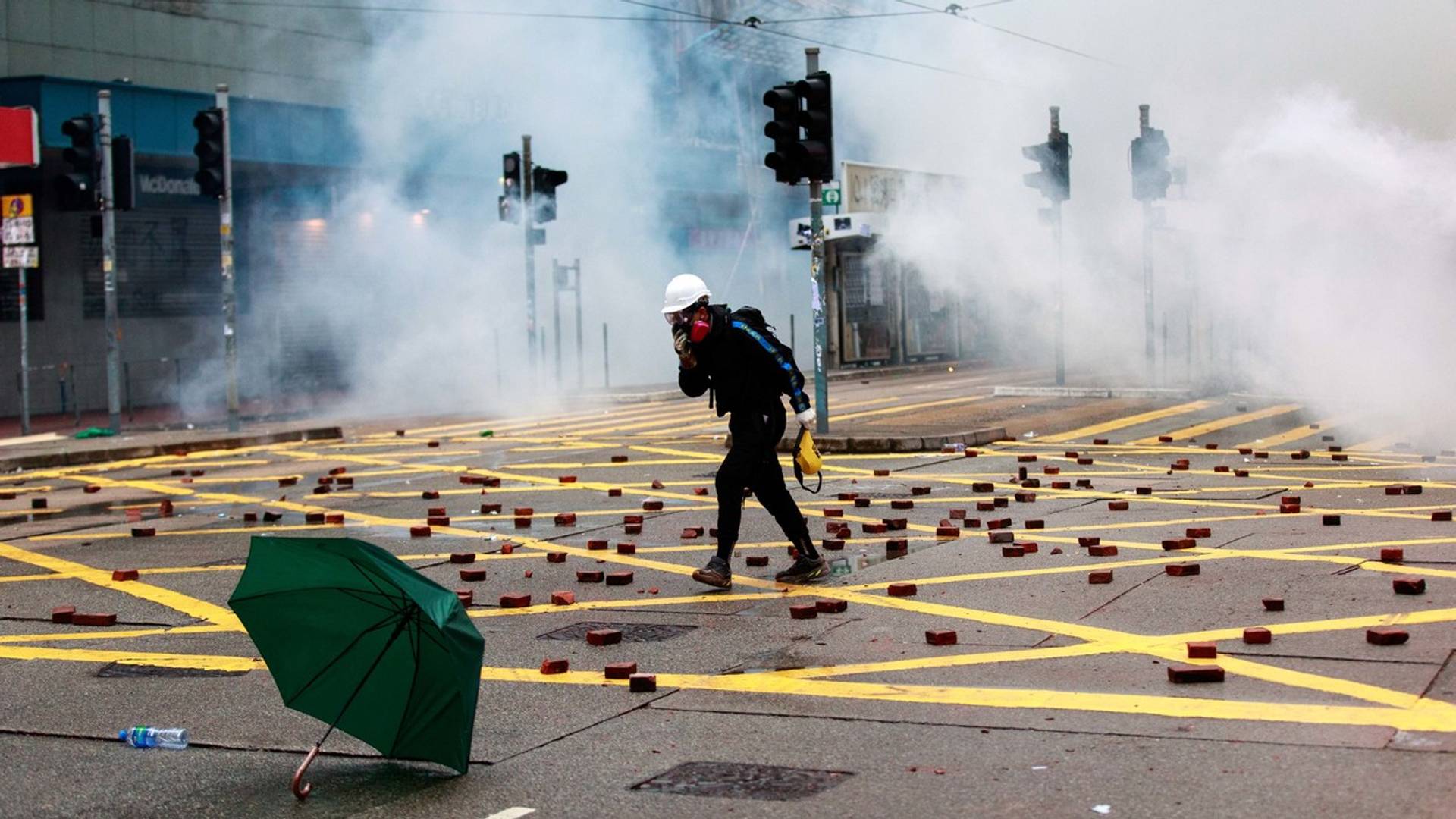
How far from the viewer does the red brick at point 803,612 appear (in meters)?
6.64

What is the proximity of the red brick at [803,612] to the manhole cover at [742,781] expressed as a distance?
2070mm

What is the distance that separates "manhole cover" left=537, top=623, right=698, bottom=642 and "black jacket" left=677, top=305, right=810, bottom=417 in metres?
1.28

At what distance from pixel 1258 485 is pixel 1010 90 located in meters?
15.6

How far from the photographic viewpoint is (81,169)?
58.0 ft

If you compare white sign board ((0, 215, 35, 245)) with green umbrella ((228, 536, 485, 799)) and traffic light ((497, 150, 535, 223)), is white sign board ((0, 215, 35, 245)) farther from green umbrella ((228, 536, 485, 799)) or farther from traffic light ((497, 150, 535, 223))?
green umbrella ((228, 536, 485, 799))

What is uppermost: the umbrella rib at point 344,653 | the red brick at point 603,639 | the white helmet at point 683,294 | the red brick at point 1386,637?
the white helmet at point 683,294

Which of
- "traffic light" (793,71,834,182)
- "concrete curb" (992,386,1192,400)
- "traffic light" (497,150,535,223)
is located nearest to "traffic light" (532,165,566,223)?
"traffic light" (497,150,535,223)

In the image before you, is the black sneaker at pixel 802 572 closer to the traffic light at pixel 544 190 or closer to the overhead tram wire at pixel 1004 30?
the traffic light at pixel 544 190

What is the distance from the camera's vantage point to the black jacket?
7.55 meters

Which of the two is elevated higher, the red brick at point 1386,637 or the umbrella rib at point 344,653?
the umbrella rib at point 344,653

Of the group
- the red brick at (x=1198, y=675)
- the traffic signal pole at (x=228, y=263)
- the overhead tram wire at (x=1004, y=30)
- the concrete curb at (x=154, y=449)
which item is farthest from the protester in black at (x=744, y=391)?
→ the overhead tram wire at (x=1004, y=30)

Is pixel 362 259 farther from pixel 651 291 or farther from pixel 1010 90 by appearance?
pixel 1010 90

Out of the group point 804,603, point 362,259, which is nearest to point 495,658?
point 804,603

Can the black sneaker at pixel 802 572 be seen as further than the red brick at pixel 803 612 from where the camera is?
Yes
